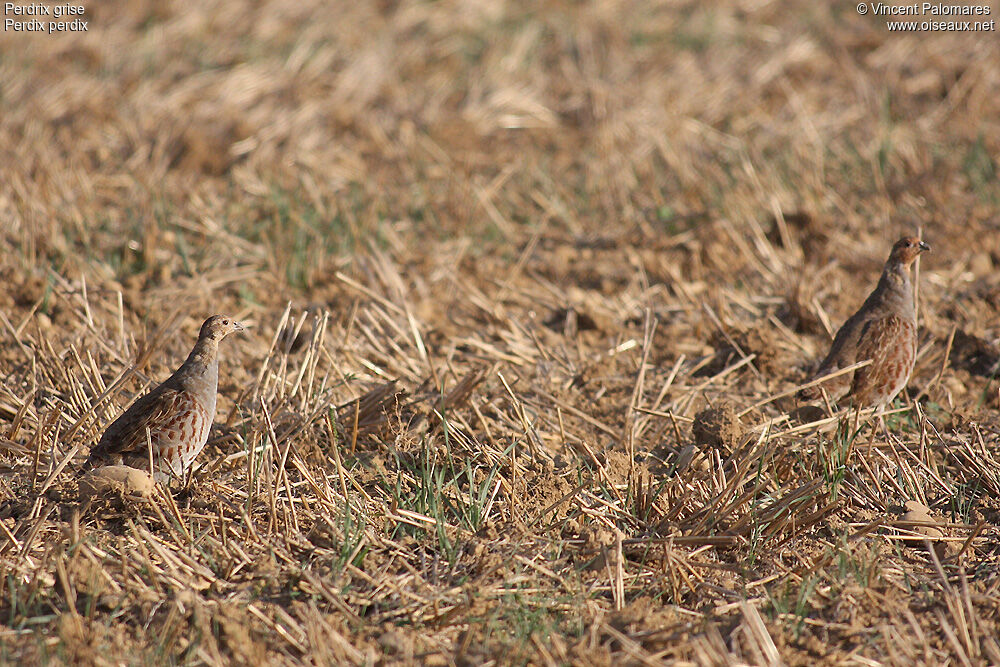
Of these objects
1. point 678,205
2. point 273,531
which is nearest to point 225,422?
point 273,531

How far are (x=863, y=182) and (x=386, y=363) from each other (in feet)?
13.5

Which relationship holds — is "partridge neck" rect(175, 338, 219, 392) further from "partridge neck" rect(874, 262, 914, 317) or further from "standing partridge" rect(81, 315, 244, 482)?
"partridge neck" rect(874, 262, 914, 317)

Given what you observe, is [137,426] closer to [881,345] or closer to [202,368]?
[202,368]

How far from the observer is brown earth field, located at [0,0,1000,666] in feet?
11.3

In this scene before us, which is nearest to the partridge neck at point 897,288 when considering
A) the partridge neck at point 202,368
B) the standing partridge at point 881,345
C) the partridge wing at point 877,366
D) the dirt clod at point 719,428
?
the standing partridge at point 881,345

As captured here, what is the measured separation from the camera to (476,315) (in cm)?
570

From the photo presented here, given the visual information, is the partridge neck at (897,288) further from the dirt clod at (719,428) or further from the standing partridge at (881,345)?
the dirt clod at (719,428)

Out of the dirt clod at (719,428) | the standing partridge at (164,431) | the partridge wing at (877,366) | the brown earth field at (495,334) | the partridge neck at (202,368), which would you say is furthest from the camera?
the partridge wing at (877,366)

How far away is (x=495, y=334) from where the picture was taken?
18.0ft

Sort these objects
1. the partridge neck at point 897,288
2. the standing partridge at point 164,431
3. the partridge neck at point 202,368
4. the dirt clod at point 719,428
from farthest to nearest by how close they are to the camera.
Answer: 1. the partridge neck at point 897,288
2. the dirt clod at point 719,428
3. the partridge neck at point 202,368
4. the standing partridge at point 164,431

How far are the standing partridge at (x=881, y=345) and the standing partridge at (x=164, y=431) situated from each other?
282 centimetres

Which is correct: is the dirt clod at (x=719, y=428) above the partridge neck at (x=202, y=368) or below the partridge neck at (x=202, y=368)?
below

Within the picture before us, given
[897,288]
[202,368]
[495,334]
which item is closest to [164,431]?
[202,368]

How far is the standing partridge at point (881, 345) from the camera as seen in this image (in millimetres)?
4691
